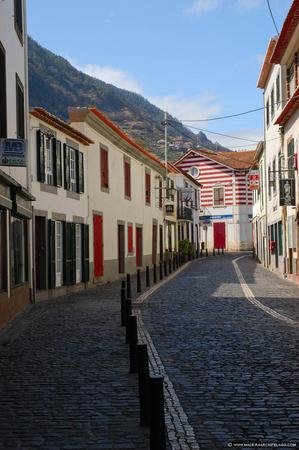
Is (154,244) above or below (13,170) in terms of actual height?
below

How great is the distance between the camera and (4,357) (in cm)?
955

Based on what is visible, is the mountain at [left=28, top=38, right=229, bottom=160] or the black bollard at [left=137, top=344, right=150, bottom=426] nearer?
the black bollard at [left=137, top=344, right=150, bottom=426]

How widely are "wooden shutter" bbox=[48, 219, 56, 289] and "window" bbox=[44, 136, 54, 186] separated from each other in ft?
4.33

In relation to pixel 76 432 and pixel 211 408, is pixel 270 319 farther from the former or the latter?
pixel 76 432

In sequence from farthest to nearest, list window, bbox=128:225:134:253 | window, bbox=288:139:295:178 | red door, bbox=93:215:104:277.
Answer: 1. window, bbox=128:225:134:253
2. red door, bbox=93:215:104:277
3. window, bbox=288:139:295:178

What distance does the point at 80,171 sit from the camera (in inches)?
916

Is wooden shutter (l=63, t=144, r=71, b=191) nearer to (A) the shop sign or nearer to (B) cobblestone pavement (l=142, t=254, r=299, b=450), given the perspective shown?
(B) cobblestone pavement (l=142, t=254, r=299, b=450)

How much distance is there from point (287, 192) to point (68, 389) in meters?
17.8

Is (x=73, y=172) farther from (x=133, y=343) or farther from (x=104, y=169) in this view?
(x=133, y=343)

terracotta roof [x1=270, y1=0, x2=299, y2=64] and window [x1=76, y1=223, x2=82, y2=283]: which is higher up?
terracotta roof [x1=270, y1=0, x2=299, y2=64]

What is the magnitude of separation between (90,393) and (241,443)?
2.28 m

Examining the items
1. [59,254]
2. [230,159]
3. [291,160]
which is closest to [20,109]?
[59,254]

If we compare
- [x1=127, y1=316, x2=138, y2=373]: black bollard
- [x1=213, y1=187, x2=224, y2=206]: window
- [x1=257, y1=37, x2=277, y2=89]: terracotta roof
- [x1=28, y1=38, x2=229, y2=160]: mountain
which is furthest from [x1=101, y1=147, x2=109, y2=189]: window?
[x1=28, y1=38, x2=229, y2=160]: mountain

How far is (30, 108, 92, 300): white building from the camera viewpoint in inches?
746
